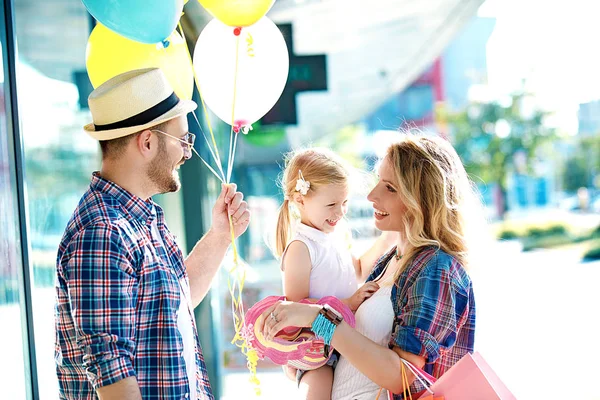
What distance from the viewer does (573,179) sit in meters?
26.5

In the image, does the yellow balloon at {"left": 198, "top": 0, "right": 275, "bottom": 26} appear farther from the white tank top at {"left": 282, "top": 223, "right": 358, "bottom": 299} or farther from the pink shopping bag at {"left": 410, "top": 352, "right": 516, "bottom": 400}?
the pink shopping bag at {"left": 410, "top": 352, "right": 516, "bottom": 400}

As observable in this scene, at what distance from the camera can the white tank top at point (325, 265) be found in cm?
244

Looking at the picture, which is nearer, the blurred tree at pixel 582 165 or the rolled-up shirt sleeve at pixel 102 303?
the rolled-up shirt sleeve at pixel 102 303

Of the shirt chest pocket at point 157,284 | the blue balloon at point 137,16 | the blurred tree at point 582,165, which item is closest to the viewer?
the shirt chest pocket at point 157,284

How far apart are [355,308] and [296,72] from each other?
307 centimetres

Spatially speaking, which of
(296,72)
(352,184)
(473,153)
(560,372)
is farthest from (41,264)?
(473,153)

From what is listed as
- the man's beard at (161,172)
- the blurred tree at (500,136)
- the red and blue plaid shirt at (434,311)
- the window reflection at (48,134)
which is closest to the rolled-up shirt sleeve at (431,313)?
the red and blue plaid shirt at (434,311)

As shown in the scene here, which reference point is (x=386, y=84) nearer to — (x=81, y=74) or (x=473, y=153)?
(x=81, y=74)

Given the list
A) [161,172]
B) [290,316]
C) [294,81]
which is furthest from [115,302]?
[294,81]

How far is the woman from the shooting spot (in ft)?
6.43

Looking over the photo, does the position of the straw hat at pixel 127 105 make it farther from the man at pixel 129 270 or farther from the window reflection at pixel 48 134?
the window reflection at pixel 48 134

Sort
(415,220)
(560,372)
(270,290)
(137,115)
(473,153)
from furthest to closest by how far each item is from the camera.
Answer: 1. (473,153)
2. (560,372)
3. (270,290)
4. (415,220)
5. (137,115)

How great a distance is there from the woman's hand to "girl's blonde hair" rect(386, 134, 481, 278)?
0.32m

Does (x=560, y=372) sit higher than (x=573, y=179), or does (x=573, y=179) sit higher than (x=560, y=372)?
(x=573, y=179)
